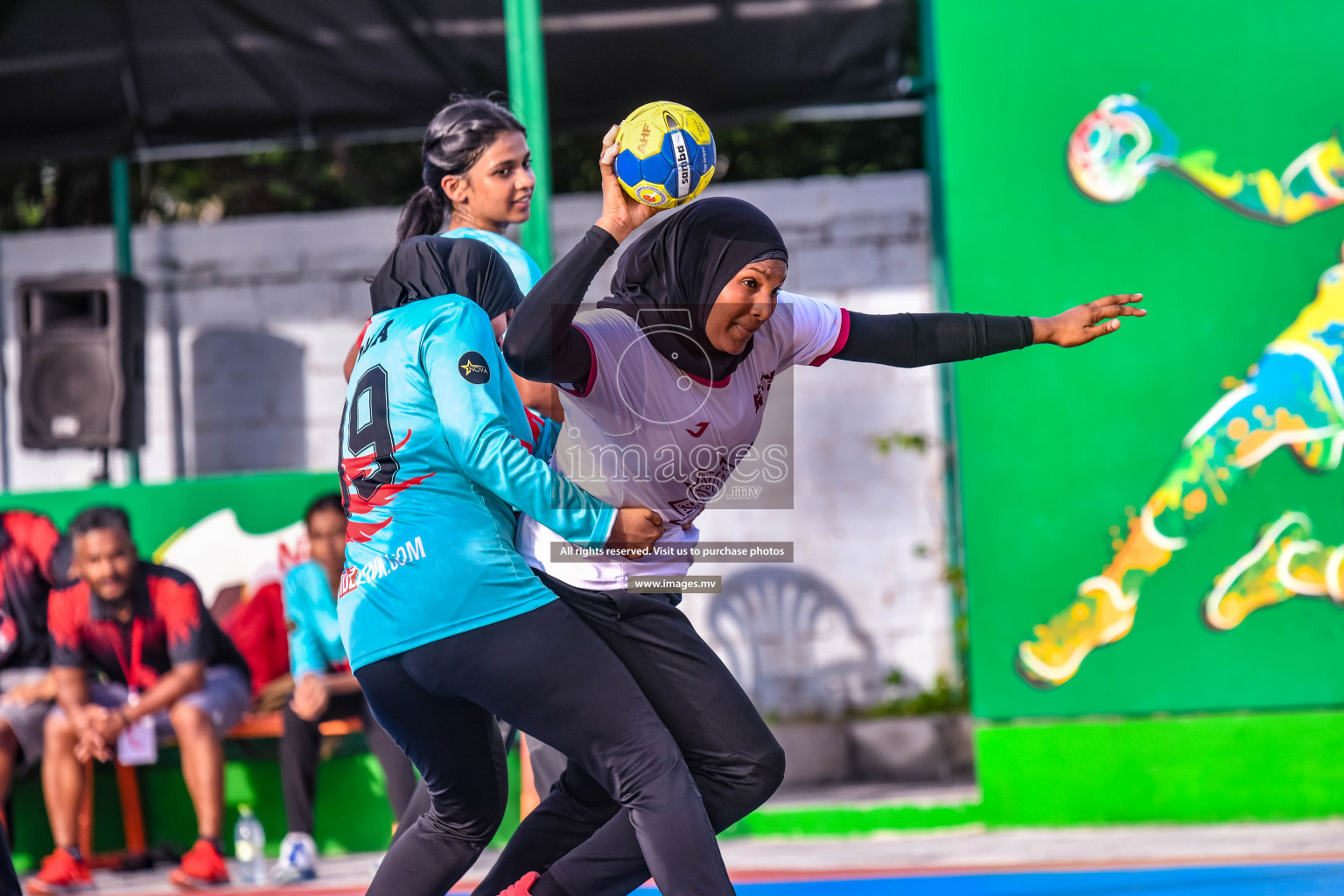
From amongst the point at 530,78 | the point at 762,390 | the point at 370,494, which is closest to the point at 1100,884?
the point at 762,390

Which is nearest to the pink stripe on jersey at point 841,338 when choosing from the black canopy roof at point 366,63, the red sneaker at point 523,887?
the red sneaker at point 523,887

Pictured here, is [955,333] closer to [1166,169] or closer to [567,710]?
[567,710]

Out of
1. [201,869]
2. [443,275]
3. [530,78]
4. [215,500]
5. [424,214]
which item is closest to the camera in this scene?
[443,275]

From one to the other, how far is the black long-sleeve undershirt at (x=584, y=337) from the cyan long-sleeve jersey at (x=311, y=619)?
2.63 meters

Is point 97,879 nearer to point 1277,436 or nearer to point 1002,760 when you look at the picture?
point 1002,760

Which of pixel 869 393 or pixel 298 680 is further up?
pixel 869 393

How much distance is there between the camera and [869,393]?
6.42 metres

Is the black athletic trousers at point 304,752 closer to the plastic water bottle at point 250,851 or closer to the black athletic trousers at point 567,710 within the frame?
the plastic water bottle at point 250,851

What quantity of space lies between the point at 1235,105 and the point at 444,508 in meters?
3.50

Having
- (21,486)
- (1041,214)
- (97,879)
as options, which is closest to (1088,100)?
(1041,214)

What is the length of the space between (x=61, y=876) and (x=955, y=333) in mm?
3581

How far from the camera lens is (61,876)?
448cm

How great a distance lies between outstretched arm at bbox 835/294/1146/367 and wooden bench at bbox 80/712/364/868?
285 cm

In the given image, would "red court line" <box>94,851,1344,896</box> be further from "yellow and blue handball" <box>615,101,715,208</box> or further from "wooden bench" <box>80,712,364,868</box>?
"yellow and blue handball" <box>615,101,715,208</box>
